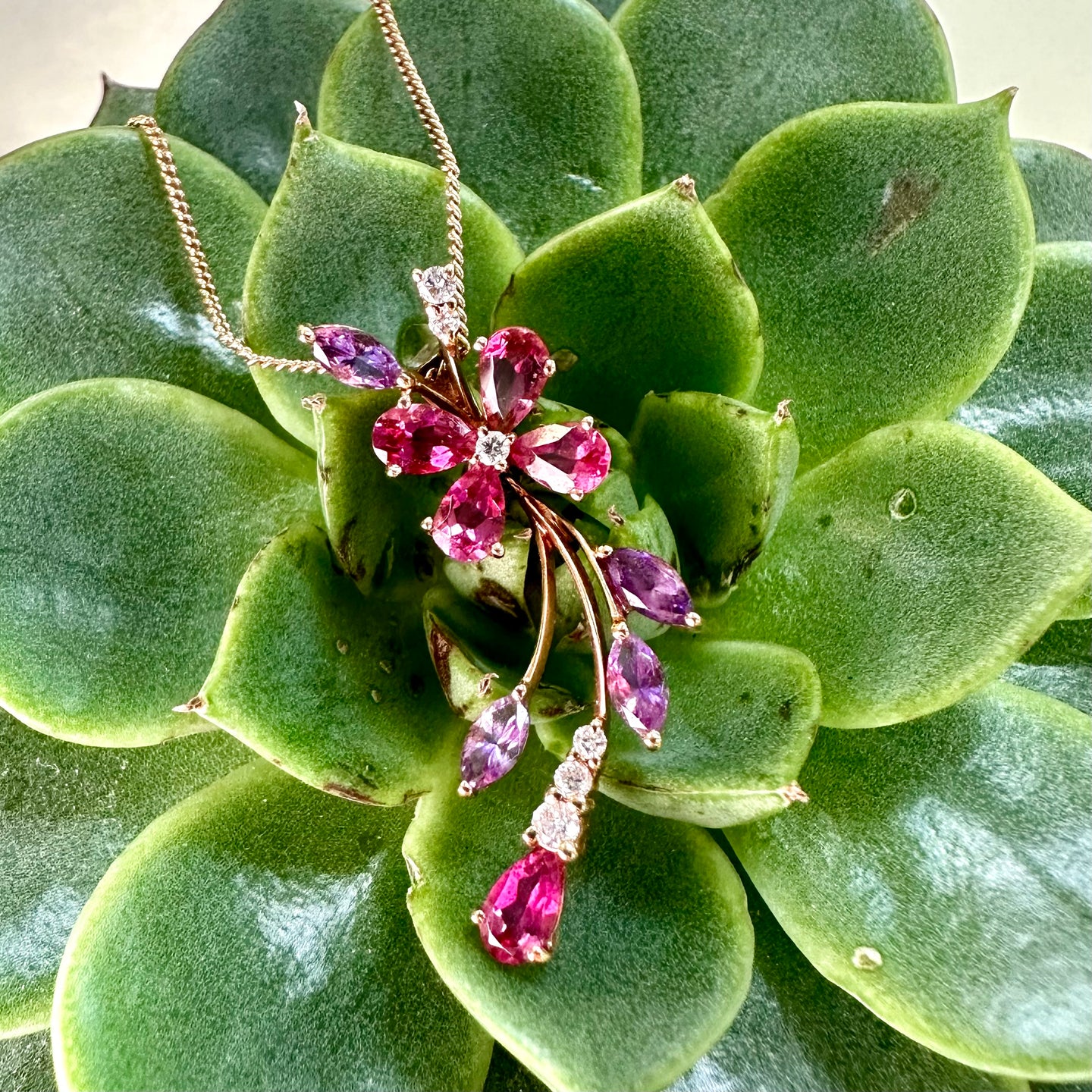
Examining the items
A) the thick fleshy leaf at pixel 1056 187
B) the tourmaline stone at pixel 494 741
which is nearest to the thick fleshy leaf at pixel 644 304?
the tourmaline stone at pixel 494 741

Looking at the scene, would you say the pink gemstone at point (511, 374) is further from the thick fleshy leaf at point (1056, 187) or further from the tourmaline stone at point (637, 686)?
the thick fleshy leaf at point (1056, 187)

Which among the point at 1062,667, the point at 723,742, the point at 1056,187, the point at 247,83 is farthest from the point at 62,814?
the point at 1056,187

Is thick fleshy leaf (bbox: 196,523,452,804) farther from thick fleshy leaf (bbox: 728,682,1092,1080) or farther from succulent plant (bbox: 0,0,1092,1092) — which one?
thick fleshy leaf (bbox: 728,682,1092,1080)

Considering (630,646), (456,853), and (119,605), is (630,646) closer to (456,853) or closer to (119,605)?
(456,853)

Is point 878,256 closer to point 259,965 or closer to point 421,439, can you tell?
point 421,439

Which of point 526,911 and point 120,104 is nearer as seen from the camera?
point 526,911

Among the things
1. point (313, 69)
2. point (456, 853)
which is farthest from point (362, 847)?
point (313, 69)
